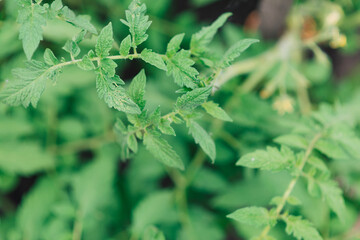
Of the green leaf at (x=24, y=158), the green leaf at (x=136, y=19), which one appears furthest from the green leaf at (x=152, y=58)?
Answer: the green leaf at (x=24, y=158)

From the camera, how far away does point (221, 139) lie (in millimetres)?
2141

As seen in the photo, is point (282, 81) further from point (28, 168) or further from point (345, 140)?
point (28, 168)

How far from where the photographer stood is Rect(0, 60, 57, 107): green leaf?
1099 millimetres

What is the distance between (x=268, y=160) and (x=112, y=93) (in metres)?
0.59

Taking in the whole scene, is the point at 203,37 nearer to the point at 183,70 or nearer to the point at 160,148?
the point at 183,70

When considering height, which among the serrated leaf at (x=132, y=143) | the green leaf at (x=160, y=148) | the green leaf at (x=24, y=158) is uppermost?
the green leaf at (x=160, y=148)

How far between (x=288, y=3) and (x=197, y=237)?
1.60 meters

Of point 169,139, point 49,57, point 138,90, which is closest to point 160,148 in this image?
point 138,90

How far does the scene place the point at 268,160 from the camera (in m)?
1.28

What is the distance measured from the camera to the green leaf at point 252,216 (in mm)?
1220

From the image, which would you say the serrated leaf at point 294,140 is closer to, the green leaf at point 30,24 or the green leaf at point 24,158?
the green leaf at point 30,24

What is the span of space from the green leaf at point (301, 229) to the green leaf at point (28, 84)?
0.93 metres

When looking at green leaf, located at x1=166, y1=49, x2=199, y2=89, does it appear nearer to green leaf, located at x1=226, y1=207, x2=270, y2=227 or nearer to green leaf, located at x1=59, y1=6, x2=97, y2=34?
green leaf, located at x1=59, y1=6, x2=97, y2=34

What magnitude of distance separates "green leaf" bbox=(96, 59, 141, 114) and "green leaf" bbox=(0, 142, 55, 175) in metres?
1.10
